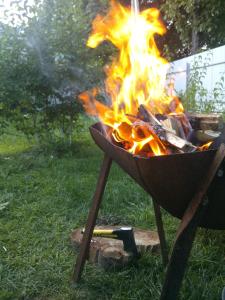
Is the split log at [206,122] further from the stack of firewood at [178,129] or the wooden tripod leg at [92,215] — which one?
the wooden tripod leg at [92,215]

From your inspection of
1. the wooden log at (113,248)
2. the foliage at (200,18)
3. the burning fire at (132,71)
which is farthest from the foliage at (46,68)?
the foliage at (200,18)

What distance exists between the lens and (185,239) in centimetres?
162

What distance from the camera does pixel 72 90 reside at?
252 inches

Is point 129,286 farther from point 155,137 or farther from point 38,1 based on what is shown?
point 38,1

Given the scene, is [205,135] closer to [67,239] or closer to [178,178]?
[178,178]

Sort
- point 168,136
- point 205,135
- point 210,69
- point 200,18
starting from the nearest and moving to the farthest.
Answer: point 168,136 < point 205,135 < point 210,69 < point 200,18

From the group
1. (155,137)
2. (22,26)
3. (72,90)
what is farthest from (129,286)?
(22,26)

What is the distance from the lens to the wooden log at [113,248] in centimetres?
264

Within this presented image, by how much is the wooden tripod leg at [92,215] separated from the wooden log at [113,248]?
224 mm

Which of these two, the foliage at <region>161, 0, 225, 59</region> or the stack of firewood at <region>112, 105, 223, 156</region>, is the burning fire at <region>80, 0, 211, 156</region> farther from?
the foliage at <region>161, 0, 225, 59</region>

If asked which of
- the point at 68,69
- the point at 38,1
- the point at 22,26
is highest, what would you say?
the point at 38,1

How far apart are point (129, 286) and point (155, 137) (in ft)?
3.43

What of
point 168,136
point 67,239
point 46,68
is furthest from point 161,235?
point 46,68

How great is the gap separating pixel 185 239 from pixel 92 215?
0.91 meters
